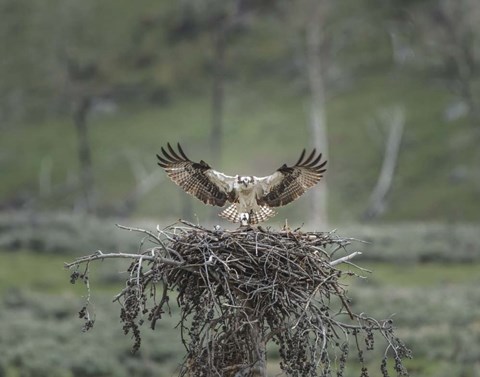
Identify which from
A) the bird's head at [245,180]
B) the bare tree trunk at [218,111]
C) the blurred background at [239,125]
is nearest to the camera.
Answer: the bird's head at [245,180]

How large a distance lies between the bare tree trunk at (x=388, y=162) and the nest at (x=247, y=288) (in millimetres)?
48299

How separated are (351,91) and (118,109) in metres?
16.8

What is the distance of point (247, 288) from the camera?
1380 cm

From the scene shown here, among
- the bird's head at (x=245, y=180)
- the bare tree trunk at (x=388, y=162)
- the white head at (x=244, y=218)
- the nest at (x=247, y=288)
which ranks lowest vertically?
the nest at (x=247, y=288)

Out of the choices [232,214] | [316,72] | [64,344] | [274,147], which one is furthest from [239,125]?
[232,214]

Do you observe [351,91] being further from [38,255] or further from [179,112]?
[38,255]

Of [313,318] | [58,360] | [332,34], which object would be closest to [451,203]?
[332,34]

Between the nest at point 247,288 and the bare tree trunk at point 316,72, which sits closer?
the nest at point 247,288

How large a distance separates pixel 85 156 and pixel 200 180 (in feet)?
188

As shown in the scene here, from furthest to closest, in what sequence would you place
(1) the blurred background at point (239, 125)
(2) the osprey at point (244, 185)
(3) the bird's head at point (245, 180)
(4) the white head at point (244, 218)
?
1. (1) the blurred background at point (239, 125)
2. (4) the white head at point (244, 218)
3. (2) the osprey at point (244, 185)
4. (3) the bird's head at point (245, 180)

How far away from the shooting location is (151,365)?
30375 mm

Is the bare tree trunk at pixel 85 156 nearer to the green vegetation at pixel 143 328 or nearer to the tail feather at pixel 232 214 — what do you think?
the green vegetation at pixel 143 328

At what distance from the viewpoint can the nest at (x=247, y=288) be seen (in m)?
13.4

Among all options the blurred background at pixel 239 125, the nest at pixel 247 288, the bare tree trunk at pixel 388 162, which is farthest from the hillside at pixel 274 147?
the nest at pixel 247 288
